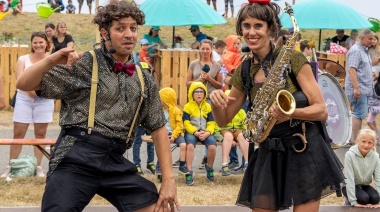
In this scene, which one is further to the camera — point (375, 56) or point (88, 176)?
point (375, 56)

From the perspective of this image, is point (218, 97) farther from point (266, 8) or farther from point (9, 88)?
point (9, 88)

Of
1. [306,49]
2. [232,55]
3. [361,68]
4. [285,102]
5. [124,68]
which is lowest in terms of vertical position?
[361,68]

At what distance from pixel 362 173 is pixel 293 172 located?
3284mm

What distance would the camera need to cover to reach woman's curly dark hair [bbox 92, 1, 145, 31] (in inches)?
178

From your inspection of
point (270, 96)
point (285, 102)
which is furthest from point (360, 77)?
point (285, 102)

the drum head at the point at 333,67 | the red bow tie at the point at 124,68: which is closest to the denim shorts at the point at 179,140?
the drum head at the point at 333,67

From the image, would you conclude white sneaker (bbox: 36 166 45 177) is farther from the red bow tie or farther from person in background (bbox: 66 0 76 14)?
person in background (bbox: 66 0 76 14)

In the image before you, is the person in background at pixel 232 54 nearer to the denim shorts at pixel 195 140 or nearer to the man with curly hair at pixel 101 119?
the denim shorts at pixel 195 140

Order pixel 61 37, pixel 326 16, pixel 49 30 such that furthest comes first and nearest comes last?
pixel 326 16
pixel 61 37
pixel 49 30

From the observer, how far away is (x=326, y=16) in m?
15.5

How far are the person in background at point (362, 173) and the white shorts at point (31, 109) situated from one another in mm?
3488

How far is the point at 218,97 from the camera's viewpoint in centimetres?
476

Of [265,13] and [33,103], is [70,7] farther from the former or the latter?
[265,13]

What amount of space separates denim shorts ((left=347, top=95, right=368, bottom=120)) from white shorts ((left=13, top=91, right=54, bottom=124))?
188 inches
